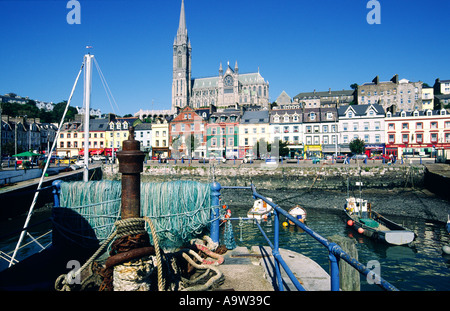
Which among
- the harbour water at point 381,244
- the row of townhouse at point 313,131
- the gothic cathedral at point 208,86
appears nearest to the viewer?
the harbour water at point 381,244

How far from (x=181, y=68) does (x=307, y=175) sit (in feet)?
384

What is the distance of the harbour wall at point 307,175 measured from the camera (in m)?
33.2

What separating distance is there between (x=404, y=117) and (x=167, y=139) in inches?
1952

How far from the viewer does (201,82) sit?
143 meters

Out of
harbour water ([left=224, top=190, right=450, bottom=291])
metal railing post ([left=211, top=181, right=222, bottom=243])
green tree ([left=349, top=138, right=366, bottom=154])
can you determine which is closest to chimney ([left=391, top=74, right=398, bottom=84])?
green tree ([left=349, top=138, right=366, bottom=154])

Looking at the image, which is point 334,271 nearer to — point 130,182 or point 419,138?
point 130,182

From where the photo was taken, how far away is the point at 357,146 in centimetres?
4900

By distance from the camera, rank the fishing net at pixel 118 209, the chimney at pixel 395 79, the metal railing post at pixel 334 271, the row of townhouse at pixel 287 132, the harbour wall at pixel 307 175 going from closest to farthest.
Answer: the metal railing post at pixel 334 271 → the fishing net at pixel 118 209 → the harbour wall at pixel 307 175 → the row of townhouse at pixel 287 132 → the chimney at pixel 395 79

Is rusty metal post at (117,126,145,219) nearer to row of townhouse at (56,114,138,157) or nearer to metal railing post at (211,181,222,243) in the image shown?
metal railing post at (211,181,222,243)

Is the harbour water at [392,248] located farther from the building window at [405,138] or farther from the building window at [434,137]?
the building window at [434,137]

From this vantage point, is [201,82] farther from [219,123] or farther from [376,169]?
[376,169]

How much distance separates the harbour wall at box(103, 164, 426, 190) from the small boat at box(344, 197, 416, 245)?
11293 millimetres

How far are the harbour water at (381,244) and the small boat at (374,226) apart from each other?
416mm

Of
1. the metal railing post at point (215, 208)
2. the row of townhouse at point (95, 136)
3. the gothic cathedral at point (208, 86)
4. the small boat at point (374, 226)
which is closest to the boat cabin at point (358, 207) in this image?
the small boat at point (374, 226)
